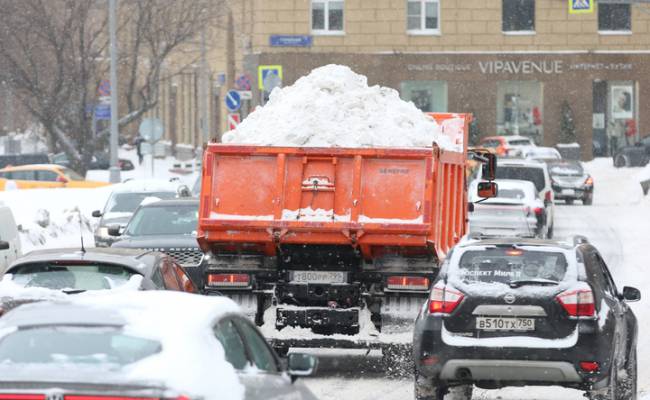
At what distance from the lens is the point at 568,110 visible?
6303cm

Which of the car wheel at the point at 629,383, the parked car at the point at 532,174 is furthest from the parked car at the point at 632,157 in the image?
the car wheel at the point at 629,383

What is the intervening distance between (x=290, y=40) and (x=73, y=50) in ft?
45.7

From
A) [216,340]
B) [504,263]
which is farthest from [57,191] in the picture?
[216,340]

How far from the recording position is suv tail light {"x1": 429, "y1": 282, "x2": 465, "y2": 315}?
11.3 metres

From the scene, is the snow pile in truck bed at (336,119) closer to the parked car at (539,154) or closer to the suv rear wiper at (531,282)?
the suv rear wiper at (531,282)

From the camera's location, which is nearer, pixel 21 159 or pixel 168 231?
pixel 168 231

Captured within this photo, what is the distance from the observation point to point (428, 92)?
64.2 meters

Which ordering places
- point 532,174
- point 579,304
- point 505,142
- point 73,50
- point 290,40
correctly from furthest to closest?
point 290,40 < point 505,142 < point 73,50 < point 532,174 < point 579,304

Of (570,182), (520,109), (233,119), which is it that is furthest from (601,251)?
(520,109)

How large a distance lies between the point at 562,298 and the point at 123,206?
1822cm

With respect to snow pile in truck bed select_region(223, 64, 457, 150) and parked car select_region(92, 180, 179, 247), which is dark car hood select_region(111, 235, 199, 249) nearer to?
snow pile in truck bed select_region(223, 64, 457, 150)

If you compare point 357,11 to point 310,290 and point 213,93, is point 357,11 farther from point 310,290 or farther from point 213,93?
point 310,290

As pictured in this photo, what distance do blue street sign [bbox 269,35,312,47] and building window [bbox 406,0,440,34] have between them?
14.3 ft

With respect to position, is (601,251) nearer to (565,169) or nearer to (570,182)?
(570,182)
